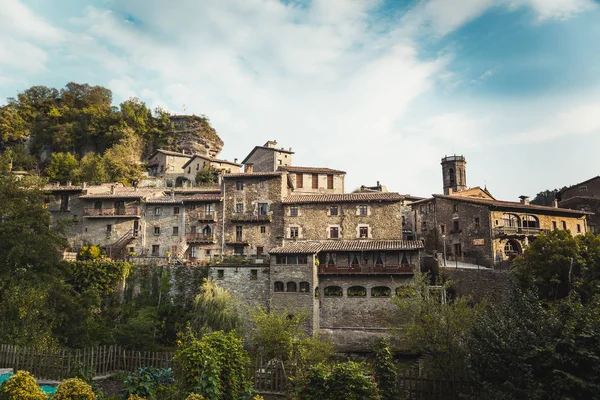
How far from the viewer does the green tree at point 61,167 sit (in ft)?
190

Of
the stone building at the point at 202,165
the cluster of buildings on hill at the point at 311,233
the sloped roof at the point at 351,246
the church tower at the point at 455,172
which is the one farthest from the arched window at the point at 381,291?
the stone building at the point at 202,165

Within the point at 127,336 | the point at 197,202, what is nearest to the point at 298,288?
the point at 127,336

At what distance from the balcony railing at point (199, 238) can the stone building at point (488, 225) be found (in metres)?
22.6

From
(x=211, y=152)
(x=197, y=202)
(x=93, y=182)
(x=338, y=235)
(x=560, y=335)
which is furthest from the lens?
(x=211, y=152)

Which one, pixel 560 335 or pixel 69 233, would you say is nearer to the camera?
pixel 560 335

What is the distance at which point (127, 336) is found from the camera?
92.8 feet

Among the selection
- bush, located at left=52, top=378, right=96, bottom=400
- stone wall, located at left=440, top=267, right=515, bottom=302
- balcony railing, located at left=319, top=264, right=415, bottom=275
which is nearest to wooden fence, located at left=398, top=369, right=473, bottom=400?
bush, located at left=52, top=378, right=96, bottom=400

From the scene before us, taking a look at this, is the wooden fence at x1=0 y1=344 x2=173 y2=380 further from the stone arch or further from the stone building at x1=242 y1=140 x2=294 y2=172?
the stone building at x1=242 y1=140 x2=294 y2=172

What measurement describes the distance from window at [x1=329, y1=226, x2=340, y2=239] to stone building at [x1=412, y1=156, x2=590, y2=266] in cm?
1055

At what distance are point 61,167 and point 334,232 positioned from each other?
143 ft

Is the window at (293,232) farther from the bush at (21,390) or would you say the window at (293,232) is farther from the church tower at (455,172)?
the church tower at (455,172)

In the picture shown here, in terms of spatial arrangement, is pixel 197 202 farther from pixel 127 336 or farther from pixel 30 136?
pixel 30 136

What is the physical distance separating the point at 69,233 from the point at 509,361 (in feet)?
141

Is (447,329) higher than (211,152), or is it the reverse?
(211,152)
